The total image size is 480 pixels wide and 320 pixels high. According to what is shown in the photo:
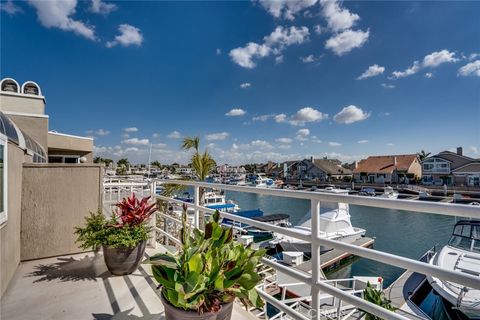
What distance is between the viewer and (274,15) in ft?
39.0

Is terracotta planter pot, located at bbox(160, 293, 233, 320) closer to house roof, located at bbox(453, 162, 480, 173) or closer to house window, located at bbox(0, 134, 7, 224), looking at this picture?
house window, located at bbox(0, 134, 7, 224)

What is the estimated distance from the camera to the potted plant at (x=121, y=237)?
107 inches

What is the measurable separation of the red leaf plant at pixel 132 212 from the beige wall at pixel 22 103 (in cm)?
1067

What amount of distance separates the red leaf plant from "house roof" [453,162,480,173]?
1560 inches

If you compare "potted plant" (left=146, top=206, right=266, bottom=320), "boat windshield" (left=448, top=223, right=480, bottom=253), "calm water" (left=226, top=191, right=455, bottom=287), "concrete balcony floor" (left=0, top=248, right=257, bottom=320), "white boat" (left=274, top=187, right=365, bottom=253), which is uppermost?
"potted plant" (left=146, top=206, right=266, bottom=320)

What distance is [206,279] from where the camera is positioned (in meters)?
1.35

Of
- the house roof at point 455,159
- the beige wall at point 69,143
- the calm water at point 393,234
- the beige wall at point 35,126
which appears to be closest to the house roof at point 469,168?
the house roof at point 455,159

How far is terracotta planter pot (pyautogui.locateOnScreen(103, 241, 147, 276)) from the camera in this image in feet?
8.95

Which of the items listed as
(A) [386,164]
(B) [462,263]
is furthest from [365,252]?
(A) [386,164]

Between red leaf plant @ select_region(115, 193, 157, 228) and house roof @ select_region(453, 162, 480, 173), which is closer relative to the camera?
red leaf plant @ select_region(115, 193, 157, 228)

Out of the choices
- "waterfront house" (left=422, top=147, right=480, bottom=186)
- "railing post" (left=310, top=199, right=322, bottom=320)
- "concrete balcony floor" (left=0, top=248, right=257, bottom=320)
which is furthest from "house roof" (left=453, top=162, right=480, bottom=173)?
"concrete balcony floor" (left=0, top=248, right=257, bottom=320)

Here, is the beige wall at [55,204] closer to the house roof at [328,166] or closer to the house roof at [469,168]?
the house roof at [469,168]

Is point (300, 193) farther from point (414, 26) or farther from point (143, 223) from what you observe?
point (414, 26)

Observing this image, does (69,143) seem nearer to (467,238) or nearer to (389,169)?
(467,238)
